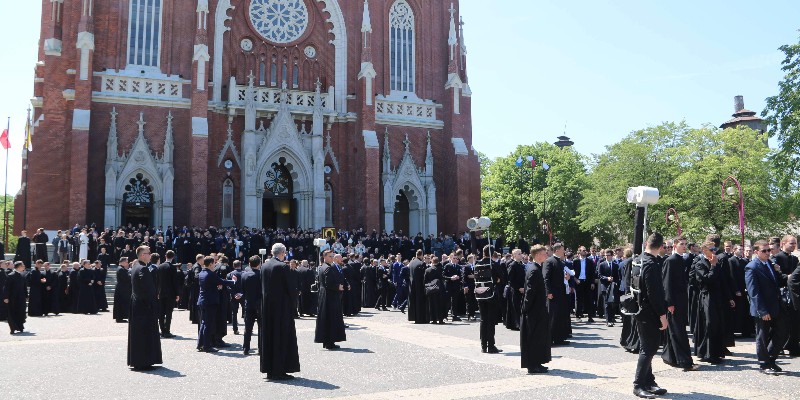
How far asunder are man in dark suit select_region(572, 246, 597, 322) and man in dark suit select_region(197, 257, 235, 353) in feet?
30.1

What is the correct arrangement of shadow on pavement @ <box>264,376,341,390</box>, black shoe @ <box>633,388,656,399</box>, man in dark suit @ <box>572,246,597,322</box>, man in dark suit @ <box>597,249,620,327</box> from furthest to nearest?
1. man in dark suit @ <box>572,246,597,322</box>
2. man in dark suit @ <box>597,249,620,327</box>
3. shadow on pavement @ <box>264,376,341,390</box>
4. black shoe @ <box>633,388,656,399</box>

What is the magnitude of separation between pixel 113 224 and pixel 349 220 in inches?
475

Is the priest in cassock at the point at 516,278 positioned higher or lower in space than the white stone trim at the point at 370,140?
lower

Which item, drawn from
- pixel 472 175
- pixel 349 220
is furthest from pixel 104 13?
pixel 472 175

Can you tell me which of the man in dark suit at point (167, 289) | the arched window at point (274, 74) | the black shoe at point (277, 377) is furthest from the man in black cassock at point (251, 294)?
the arched window at point (274, 74)

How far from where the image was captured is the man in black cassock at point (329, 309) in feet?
39.7

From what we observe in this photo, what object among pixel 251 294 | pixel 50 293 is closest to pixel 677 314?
pixel 251 294

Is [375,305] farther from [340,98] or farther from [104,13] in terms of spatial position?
[104,13]

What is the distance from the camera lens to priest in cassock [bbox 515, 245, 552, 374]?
9.32 meters

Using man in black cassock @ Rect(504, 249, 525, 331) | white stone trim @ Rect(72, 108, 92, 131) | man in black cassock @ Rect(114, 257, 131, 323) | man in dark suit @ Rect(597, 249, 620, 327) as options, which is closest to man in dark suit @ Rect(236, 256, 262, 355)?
man in black cassock @ Rect(504, 249, 525, 331)

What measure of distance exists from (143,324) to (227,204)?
949 inches

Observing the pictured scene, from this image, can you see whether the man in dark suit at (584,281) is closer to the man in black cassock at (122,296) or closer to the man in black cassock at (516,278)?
the man in black cassock at (516,278)

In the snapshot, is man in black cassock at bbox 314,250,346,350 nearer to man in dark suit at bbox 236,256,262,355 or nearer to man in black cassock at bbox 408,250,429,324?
man in dark suit at bbox 236,256,262,355

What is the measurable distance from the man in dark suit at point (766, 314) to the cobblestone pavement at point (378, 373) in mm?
290
